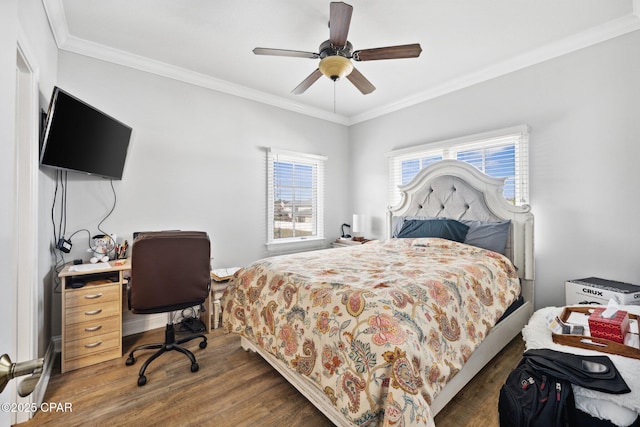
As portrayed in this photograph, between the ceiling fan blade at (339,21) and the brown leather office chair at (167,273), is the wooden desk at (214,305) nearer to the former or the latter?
the brown leather office chair at (167,273)

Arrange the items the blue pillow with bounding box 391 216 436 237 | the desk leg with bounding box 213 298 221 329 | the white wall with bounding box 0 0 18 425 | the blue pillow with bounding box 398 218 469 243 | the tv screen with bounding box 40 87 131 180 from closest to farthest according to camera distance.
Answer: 1. the white wall with bounding box 0 0 18 425
2. the tv screen with bounding box 40 87 131 180
3. the desk leg with bounding box 213 298 221 329
4. the blue pillow with bounding box 398 218 469 243
5. the blue pillow with bounding box 391 216 436 237

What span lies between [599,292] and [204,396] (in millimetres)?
3046

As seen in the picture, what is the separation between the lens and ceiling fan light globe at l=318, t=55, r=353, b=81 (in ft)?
6.95

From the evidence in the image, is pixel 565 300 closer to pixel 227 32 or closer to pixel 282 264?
pixel 282 264

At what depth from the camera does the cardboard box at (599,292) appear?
219 cm

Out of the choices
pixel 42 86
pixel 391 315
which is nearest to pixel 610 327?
pixel 391 315

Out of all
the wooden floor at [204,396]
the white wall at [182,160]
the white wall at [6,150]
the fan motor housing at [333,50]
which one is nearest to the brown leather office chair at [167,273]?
the wooden floor at [204,396]

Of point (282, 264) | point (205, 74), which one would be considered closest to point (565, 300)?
→ point (282, 264)

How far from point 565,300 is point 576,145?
142 cm

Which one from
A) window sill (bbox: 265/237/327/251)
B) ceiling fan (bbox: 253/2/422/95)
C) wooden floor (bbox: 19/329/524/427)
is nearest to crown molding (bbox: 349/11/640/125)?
ceiling fan (bbox: 253/2/422/95)

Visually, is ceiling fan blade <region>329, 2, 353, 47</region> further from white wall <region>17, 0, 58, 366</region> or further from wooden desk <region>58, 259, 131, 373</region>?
wooden desk <region>58, 259, 131, 373</region>

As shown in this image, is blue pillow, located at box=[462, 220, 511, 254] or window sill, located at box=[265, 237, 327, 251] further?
window sill, located at box=[265, 237, 327, 251]

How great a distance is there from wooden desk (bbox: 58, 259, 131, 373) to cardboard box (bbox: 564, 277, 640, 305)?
3763mm

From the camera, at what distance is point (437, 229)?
10.5 feet
